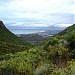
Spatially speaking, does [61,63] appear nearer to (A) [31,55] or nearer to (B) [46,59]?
(B) [46,59]

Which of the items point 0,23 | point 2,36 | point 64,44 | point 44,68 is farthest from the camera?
point 0,23

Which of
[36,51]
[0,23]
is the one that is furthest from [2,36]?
[36,51]

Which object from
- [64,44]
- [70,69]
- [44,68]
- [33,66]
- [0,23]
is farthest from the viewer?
[0,23]

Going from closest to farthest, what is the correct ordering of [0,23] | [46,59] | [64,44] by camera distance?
[46,59]
[64,44]
[0,23]

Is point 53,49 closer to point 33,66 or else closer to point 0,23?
point 33,66

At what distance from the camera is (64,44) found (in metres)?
11.3

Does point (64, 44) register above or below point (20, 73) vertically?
above

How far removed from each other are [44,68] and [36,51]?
3.11 m

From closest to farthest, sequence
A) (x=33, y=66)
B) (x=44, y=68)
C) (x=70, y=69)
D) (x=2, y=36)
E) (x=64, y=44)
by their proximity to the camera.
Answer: (x=70, y=69) → (x=44, y=68) → (x=33, y=66) → (x=64, y=44) → (x=2, y=36)

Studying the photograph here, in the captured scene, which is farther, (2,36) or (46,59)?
(2,36)

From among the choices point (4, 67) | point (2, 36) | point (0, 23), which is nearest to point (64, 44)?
point (4, 67)

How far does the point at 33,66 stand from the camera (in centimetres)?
960

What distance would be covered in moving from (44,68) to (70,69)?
1.27 m

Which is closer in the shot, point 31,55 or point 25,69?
point 25,69
